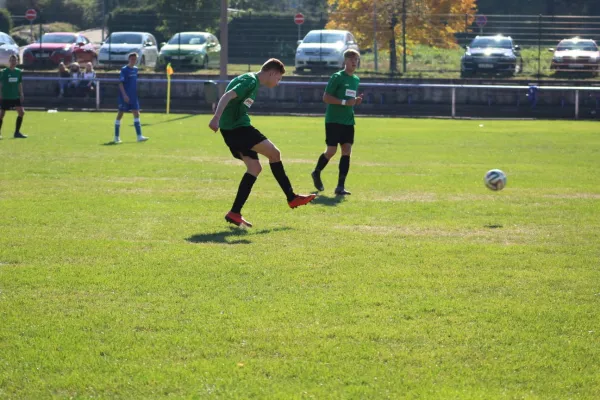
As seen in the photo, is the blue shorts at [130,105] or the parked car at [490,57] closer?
the blue shorts at [130,105]

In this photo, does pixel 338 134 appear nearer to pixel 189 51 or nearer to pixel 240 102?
pixel 240 102

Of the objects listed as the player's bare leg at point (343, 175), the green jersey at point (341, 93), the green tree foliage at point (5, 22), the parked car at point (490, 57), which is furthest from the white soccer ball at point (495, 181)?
the green tree foliage at point (5, 22)

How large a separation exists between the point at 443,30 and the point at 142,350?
36711 millimetres

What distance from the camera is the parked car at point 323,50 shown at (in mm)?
36969

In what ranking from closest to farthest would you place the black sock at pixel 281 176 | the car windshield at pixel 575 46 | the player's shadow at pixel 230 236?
the player's shadow at pixel 230 236, the black sock at pixel 281 176, the car windshield at pixel 575 46

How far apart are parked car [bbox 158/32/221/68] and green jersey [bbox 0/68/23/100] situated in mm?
18083

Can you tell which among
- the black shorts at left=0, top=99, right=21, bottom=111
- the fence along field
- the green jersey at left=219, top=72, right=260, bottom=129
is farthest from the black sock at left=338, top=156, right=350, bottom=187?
the fence along field

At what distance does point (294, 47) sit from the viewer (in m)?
44.1

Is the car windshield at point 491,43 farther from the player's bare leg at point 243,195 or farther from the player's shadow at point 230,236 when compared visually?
the player's shadow at point 230,236

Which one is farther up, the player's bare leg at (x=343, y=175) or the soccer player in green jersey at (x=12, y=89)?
the soccer player in green jersey at (x=12, y=89)

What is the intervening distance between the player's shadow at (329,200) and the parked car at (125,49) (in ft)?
92.9

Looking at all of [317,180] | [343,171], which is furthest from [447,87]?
[343,171]

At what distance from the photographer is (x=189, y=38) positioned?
134 ft

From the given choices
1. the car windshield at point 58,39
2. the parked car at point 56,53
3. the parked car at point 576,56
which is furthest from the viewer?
the car windshield at point 58,39
